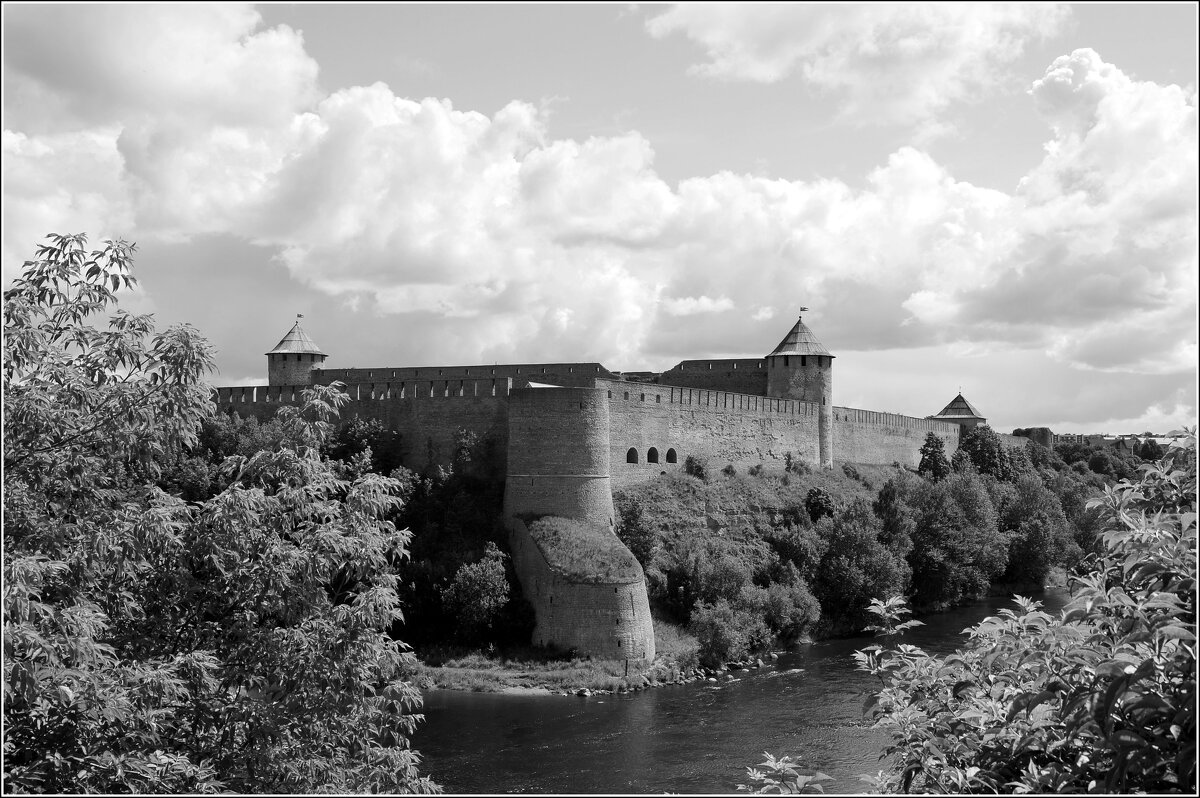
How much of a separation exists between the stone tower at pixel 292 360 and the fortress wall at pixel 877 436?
1836cm

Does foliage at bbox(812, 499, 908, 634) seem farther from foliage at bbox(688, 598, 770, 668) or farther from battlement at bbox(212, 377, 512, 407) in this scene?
battlement at bbox(212, 377, 512, 407)

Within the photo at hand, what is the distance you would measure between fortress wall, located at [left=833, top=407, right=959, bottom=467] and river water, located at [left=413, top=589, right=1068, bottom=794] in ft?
54.6

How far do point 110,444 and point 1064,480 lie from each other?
44.0 m

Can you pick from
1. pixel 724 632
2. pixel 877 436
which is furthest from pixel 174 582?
pixel 877 436

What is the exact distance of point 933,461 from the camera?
4181cm

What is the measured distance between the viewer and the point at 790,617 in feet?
86.7

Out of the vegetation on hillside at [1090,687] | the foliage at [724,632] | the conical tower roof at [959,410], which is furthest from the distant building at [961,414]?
the vegetation on hillside at [1090,687]

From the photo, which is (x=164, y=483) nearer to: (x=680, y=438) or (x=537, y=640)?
(x=537, y=640)

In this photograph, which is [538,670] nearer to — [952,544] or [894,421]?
[952,544]

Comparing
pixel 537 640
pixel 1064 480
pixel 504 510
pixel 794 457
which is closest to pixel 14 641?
pixel 537 640

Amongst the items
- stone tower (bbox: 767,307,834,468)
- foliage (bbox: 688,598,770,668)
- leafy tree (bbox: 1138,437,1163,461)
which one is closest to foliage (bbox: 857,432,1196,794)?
leafy tree (bbox: 1138,437,1163,461)

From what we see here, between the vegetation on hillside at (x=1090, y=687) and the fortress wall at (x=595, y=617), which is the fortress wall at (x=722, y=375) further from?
the vegetation on hillside at (x=1090, y=687)

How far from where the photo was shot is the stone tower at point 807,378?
37.8 m

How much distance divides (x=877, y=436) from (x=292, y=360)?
22337 millimetres
